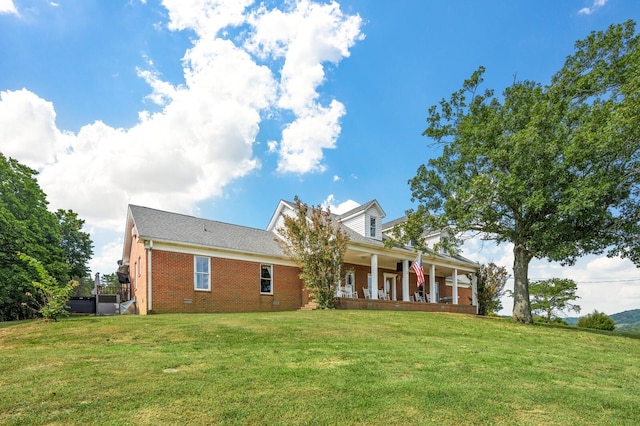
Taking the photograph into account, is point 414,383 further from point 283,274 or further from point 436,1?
point 283,274

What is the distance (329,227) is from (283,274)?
15.5ft

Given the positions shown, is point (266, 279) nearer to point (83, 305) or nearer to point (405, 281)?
point (405, 281)

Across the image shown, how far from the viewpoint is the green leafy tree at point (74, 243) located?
2731 cm

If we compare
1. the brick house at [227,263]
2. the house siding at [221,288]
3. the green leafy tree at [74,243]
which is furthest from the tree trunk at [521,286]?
the green leafy tree at [74,243]

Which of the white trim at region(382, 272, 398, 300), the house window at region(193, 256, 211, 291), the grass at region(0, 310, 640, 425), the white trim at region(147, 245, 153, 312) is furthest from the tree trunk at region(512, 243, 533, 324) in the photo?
the white trim at region(147, 245, 153, 312)

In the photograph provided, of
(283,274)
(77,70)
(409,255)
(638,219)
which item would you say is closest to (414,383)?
(77,70)

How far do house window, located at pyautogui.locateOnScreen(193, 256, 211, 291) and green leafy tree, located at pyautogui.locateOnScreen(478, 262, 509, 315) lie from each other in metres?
21.6

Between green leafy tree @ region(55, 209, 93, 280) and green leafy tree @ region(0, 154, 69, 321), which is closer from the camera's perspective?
green leafy tree @ region(0, 154, 69, 321)

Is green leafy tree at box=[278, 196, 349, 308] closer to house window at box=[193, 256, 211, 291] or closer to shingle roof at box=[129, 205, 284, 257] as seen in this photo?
shingle roof at box=[129, 205, 284, 257]

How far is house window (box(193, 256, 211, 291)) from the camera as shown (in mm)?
18266

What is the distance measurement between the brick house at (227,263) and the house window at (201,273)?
5 centimetres

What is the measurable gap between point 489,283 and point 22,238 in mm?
31955

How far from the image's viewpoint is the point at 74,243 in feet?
91.1

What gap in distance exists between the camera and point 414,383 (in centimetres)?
568
